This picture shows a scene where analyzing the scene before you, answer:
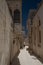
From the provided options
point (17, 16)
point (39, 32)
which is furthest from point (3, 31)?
point (39, 32)

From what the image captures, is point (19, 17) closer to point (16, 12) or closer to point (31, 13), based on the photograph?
point (16, 12)

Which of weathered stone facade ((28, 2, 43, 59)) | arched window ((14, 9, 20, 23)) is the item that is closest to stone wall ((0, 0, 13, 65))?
weathered stone facade ((28, 2, 43, 59))

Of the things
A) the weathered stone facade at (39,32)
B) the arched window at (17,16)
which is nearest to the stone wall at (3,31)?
the weathered stone facade at (39,32)

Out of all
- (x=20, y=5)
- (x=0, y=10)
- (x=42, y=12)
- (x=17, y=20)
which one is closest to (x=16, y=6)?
(x=20, y=5)

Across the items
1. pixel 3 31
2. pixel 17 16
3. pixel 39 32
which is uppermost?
pixel 17 16

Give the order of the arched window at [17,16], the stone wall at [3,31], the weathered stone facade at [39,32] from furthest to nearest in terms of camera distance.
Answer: the arched window at [17,16], the weathered stone facade at [39,32], the stone wall at [3,31]

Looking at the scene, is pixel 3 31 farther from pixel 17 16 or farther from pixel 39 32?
pixel 39 32

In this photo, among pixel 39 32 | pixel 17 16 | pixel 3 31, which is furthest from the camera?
pixel 39 32

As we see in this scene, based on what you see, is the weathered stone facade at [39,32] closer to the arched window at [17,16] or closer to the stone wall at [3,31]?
the arched window at [17,16]

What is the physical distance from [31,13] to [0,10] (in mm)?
20992

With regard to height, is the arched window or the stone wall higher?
the arched window

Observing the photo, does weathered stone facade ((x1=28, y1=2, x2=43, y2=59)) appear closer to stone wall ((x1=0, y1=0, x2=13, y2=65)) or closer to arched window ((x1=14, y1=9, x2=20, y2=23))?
arched window ((x1=14, y1=9, x2=20, y2=23))

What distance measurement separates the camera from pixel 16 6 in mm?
13586

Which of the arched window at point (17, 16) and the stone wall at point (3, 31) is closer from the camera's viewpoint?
the stone wall at point (3, 31)
